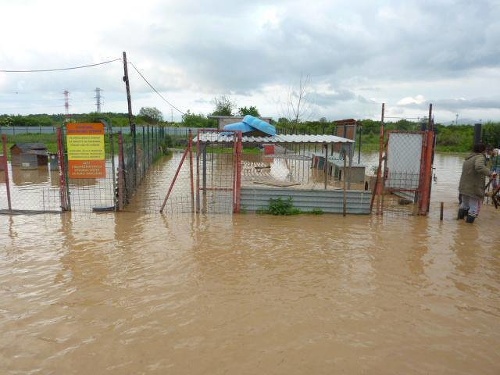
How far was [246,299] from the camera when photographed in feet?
17.1

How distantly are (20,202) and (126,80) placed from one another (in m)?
7.56

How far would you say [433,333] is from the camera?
4.43m

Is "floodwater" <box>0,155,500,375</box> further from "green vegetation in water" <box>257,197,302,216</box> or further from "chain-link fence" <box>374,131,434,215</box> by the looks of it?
"chain-link fence" <box>374,131,434,215</box>

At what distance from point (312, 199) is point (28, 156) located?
14.8 metres

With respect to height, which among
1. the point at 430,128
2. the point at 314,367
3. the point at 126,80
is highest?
the point at 126,80

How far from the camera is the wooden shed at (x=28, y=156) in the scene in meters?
19.1

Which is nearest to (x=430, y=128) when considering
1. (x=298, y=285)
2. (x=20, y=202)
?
(x=298, y=285)

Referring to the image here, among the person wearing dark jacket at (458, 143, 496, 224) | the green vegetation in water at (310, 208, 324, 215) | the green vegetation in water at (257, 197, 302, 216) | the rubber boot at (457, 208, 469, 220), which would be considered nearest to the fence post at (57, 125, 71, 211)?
the green vegetation in water at (257, 197, 302, 216)

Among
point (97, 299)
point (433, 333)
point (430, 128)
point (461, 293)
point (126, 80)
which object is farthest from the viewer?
point (126, 80)

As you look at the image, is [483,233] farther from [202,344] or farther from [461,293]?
[202,344]

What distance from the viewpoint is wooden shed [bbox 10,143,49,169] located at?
19.1 meters

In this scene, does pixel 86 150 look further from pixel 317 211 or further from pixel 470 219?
pixel 470 219

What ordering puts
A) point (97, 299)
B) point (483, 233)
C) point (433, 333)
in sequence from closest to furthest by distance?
point (433, 333) → point (97, 299) → point (483, 233)

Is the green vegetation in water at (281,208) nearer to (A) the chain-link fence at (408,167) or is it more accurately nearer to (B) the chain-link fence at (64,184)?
(A) the chain-link fence at (408,167)
